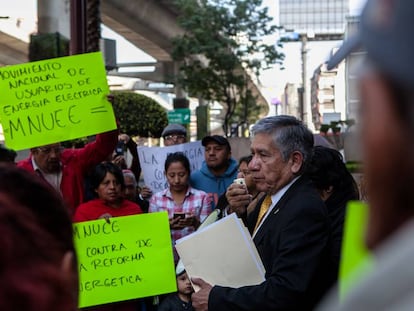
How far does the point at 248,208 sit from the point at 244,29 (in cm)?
1866

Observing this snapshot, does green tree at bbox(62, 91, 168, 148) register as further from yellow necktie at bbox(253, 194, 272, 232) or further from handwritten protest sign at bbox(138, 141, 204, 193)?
yellow necktie at bbox(253, 194, 272, 232)

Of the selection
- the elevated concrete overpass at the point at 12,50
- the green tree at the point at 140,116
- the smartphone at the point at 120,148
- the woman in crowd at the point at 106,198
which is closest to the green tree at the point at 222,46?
the green tree at the point at 140,116

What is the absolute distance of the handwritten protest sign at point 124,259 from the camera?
4.55 m

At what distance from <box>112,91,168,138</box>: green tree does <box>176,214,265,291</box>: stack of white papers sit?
19201 millimetres

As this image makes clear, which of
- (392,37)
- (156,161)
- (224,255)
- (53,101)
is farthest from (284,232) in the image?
(156,161)

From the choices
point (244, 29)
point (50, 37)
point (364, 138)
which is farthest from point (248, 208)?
point (244, 29)

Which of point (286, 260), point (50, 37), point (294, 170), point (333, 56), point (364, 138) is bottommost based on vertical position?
point (286, 260)

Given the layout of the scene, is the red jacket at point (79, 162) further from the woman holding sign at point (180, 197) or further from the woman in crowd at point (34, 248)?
the woman in crowd at point (34, 248)

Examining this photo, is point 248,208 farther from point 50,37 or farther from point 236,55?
point 236,55

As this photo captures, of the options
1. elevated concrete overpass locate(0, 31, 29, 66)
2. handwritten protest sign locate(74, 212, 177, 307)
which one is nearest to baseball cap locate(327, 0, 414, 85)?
handwritten protest sign locate(74, 212, 177, 307)

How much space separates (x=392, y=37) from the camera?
775 millimetres

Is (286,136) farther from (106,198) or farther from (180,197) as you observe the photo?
(180,197)

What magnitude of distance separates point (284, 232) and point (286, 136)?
1.72ft

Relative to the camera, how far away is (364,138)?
2.78 feet
